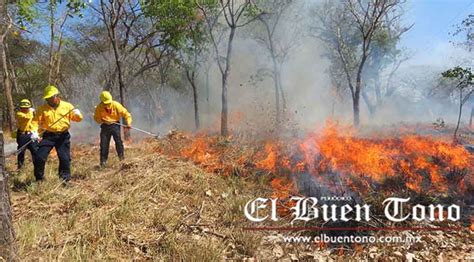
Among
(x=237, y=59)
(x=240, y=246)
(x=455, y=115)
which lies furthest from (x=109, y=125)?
(x=455, y=115)

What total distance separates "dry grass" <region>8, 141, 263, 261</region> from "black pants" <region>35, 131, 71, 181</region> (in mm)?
184

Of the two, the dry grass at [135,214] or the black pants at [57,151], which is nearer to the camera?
the dry grass at [135,214]

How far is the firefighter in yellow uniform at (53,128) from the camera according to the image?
6258mm

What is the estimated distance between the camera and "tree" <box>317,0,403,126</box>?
770 inches

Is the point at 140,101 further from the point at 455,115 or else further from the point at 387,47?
the point at 455,115

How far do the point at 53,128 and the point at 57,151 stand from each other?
41 centimetres

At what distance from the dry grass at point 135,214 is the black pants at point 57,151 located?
0.60ft

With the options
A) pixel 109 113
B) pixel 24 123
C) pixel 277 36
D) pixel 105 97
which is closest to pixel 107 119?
pixel 109 113

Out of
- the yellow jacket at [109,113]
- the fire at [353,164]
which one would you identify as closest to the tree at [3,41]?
the yellow jacket at [109,113]

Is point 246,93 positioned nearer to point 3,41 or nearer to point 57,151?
point 3,41

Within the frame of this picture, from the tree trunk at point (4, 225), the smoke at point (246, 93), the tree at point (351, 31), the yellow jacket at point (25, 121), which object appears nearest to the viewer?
the tree trunk at point (4, 225)

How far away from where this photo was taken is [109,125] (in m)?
7.97

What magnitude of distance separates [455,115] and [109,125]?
1953 inches

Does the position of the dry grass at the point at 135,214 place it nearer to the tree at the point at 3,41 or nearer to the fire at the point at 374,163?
the fire at the point at 374,163
